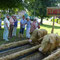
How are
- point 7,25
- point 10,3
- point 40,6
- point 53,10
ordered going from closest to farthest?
point 53,10
point 7,25
point 10,3
point 40,6

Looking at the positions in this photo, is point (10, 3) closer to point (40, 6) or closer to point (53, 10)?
point (53, 10)

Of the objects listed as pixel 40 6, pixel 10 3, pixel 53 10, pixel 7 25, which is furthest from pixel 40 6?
pixel 53 10

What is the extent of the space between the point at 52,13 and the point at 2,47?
13.3ft

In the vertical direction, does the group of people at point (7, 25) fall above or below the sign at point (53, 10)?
below

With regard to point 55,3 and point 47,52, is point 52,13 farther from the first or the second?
point 55,3

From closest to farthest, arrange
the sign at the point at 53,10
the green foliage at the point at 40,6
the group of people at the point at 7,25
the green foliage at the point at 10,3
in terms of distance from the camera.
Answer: the sign at the point at 53,10 → the group of people at the point at 7,25 → the green foliage at the point at 10,3 → the green foliage at the point at 40,6

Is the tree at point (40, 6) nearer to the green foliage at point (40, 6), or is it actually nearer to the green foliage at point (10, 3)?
the green foliage at point (40, 6)

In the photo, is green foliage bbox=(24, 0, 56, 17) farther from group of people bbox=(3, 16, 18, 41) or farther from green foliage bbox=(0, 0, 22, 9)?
group of people bbox=(3, 16, 18, 41)

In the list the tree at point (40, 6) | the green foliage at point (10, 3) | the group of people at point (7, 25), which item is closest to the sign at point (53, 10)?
the group of people at point (7, 25)

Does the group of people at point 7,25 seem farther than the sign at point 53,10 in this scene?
Yes

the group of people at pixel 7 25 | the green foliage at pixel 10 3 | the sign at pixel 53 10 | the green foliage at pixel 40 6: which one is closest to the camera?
the sign at pixel 53 10

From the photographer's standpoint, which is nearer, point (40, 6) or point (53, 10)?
point (53, 10)

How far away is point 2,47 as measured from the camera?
20.4 ft

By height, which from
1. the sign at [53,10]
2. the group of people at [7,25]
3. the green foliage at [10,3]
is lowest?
the group of people at [7,25]
